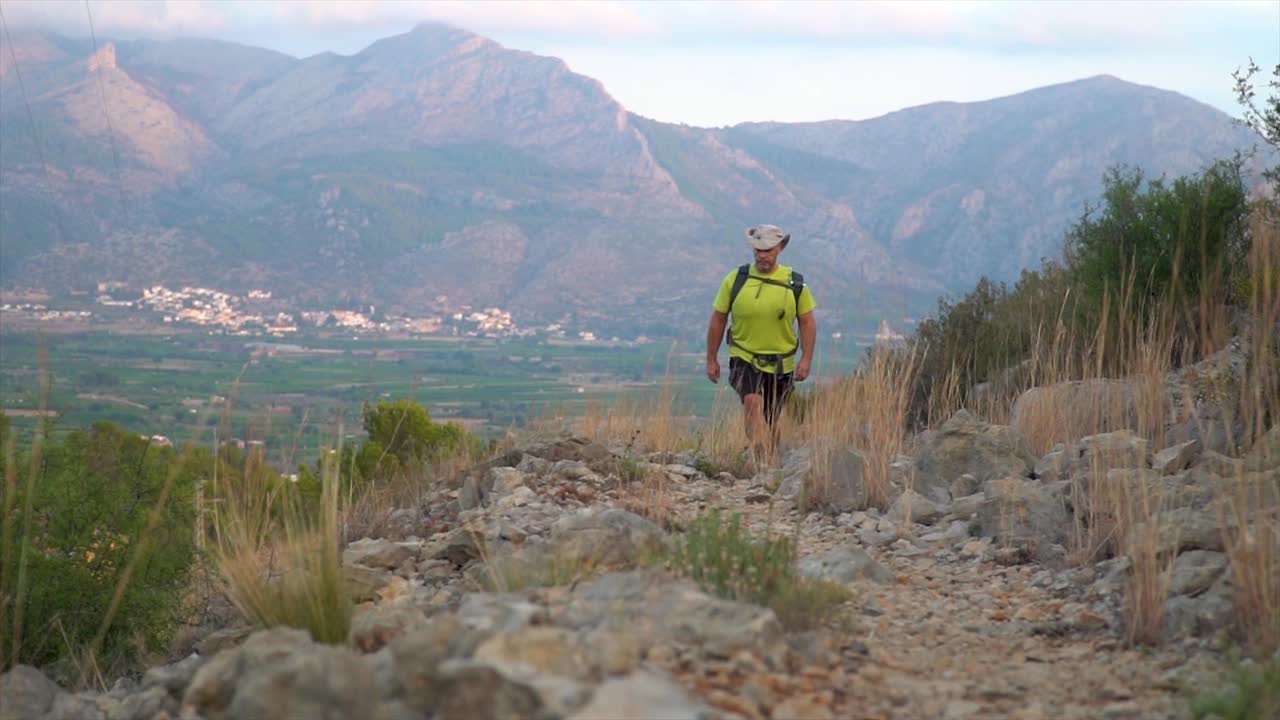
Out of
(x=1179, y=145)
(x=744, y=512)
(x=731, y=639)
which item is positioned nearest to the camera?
(x=731, y=639)

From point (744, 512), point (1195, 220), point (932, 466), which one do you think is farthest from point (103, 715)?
point (1195, 220)

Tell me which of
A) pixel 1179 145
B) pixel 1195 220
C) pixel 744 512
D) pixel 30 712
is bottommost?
pixel 30 712

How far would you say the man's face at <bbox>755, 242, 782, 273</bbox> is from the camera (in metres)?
8.73

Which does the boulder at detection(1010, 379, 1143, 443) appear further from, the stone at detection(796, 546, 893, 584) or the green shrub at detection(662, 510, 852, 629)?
the green shrub at detection(662, 510, 852, 629)

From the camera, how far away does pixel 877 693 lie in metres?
3.76

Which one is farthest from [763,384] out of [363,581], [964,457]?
[363,581]

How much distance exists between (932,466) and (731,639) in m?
4.14

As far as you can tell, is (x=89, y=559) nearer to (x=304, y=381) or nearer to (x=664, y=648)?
(x=664, y=648)

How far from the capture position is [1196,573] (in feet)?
15.4

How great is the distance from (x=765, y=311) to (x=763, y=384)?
0.60 meters

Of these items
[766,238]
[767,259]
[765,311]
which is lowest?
[765,311]

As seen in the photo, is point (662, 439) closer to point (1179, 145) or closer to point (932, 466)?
point (932, 466)

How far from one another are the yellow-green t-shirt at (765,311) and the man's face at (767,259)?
0.04 m

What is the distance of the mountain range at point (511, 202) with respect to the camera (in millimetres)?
108438
